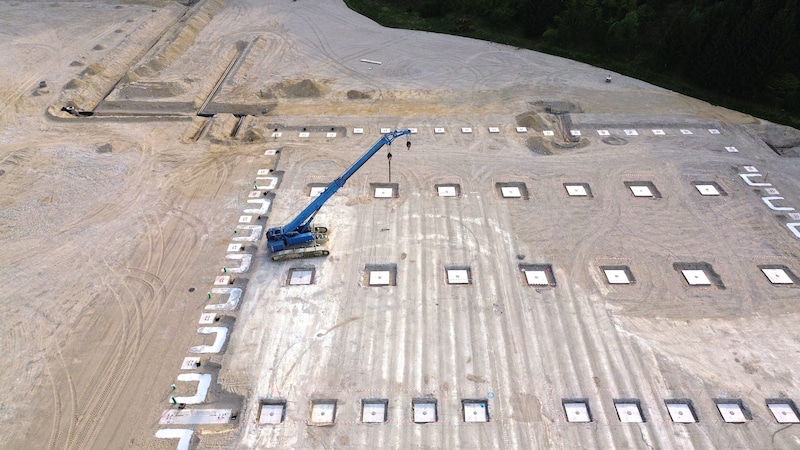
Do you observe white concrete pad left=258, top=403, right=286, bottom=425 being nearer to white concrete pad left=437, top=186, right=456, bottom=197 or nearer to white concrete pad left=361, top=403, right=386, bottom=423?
white concrete pad left=361, top=403, right=386, bottom=423

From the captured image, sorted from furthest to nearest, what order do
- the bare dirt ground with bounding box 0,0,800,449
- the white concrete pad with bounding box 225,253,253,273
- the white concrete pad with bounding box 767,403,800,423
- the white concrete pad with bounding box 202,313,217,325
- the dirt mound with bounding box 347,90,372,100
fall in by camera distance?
the dirt mound with bounding box 347,90,372,100
the white concrete pad with bounding box 225,253,253,273
the white concrete pad with bounding box 202,313,217,325
the bare dirt ground with bounding box 0,0,800,449
the white concrete pad with bounding box 767,403,800,423

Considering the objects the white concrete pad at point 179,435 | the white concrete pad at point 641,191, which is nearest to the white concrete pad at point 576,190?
the white concrete pad at point 641,191

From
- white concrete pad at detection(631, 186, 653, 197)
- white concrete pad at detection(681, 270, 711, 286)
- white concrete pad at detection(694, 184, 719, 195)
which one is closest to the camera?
white concrete pad at detection(681, 270, 711, 286)

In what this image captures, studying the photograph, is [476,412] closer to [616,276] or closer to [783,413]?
[616,276]

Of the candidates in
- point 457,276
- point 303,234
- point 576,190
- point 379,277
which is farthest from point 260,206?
point 576,190

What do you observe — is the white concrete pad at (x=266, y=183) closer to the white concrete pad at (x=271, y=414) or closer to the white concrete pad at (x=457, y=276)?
the white concrete pad at (x=457, y=276)

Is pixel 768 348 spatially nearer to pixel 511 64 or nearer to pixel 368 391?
pixel 368 391

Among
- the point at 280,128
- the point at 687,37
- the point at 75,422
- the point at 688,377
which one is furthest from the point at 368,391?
the point at 687,37

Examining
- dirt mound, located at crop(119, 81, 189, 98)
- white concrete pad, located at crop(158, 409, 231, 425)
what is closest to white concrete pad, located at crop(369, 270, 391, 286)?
white concrete pad, located at crop(158, 409, 231, 425)
